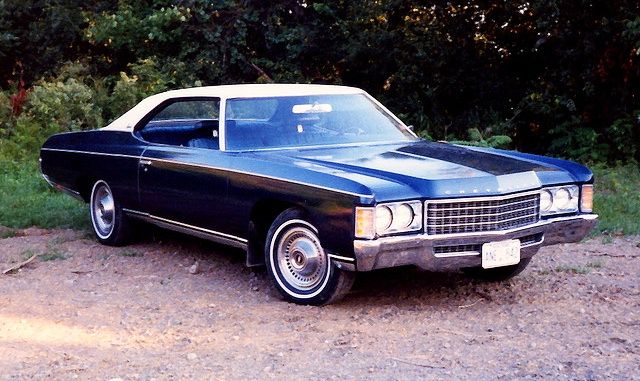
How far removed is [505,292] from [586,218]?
0.74 metres

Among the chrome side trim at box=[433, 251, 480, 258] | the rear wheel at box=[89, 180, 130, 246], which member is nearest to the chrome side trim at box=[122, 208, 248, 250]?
the rear wheel at box=[89, 180, 130, 246]

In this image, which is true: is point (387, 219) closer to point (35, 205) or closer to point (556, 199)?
point (556, 199)

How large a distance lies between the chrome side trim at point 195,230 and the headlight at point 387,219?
3.94 ft

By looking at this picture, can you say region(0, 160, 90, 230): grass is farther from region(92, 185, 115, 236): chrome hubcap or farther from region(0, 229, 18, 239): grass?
region(92, 185, 115, 236): chrome hubcap

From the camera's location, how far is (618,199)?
1072 centimetres

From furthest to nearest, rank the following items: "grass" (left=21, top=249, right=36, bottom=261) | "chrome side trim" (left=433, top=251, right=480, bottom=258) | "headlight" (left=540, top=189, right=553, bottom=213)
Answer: "grass" (left=21, top=249, right=36, bottom=261)
"headlight" (left=540, top=189, right=553, bottom=213)
"chrome side trim" (left=433, top=251, right=480, bottom=258)

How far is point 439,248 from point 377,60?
11031mm

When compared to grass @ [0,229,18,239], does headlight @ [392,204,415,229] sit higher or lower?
higher

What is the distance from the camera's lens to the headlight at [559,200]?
21.2ft

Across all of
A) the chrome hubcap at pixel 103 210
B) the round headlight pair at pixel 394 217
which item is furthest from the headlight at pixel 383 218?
the chrome hubcap at pixel 103 210

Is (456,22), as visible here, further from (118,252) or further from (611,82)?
(118,252)

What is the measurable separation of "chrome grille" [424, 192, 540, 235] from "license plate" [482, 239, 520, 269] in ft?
0.33

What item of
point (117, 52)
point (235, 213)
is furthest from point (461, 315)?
point (117, 52)

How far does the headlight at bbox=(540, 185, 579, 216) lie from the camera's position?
21.2ft
